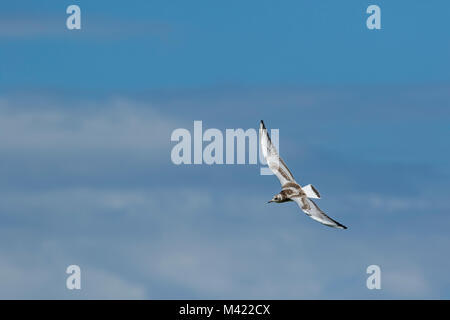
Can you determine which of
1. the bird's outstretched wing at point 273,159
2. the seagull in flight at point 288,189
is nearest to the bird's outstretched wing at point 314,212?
the seagull in flight at point 288,189

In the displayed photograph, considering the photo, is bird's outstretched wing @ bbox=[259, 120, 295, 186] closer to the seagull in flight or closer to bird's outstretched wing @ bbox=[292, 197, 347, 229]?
the seagull in flight

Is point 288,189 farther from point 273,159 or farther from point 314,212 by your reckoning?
point 314,212

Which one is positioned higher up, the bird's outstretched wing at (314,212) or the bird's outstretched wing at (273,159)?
the bird's outstretched wing at (273,159)

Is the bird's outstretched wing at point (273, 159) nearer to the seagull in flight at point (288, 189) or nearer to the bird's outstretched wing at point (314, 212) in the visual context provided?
the seagull in flight at point (288, 189)

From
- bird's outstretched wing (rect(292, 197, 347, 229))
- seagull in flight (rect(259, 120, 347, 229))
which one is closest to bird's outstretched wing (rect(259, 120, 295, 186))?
seagull in flight (rect(259, 120, 347, 229))

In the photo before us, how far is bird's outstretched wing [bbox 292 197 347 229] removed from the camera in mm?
117188

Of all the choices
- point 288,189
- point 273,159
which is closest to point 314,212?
point 288,189

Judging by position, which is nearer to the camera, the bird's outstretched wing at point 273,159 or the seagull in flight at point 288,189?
the seagull in flight at point 288,189

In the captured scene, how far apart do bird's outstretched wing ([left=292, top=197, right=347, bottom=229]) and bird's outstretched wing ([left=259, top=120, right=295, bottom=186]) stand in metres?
4.40

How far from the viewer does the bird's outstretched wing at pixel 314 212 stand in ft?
384

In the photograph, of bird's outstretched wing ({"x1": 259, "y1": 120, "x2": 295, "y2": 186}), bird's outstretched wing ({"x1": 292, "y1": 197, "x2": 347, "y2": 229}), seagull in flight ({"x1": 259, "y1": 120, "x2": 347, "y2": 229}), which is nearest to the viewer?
bird's outstretched wing ({"x1": 292, "y1": 197, "x2": 347, "y2": 229})
